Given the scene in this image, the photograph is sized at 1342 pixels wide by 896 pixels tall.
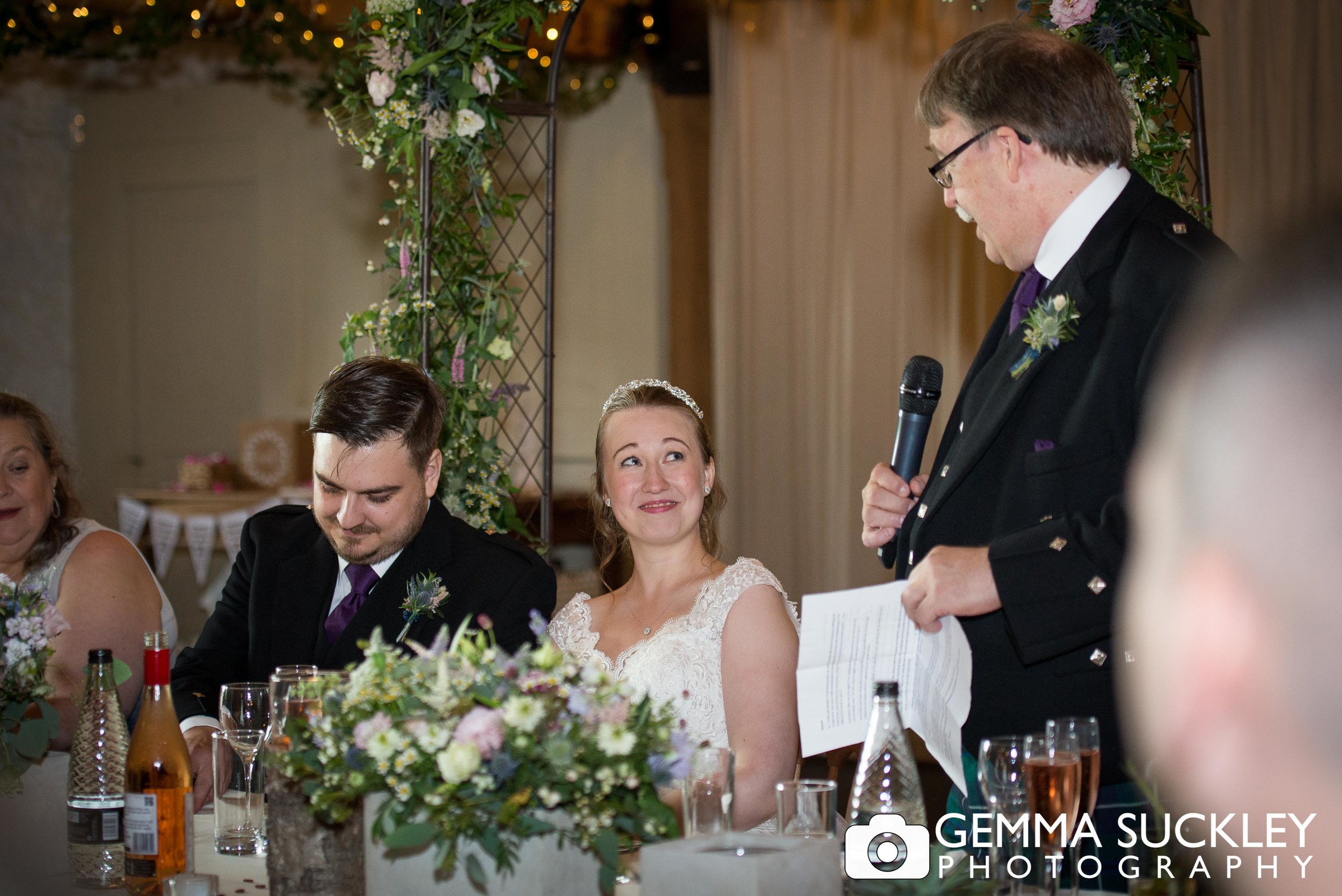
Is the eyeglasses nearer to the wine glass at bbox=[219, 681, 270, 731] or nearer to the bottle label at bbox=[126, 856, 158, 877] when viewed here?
the wine glass at bbox=[219, 681, 270, 731]

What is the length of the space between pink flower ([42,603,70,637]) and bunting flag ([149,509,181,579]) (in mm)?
5068

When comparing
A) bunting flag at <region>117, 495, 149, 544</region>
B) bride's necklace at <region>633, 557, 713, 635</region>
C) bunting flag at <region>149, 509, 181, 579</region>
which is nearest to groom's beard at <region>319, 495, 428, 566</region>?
bride's necklace at <region>633, 557, 713, 635</region>

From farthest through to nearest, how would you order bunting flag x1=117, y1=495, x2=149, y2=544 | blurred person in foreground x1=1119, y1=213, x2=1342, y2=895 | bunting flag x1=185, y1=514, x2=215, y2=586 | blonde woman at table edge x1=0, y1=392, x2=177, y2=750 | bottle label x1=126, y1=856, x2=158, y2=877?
bunting flag x1=117, y1=495, x2=149, y2=544 → bunting flag x1=185, y1=514, x2=215, y2=586 → blonde woman at table edge x1=0, y1=392, x2=177, y2=750 → bottle label x1=126, y1=856, x2=158, y2=877 → blurred person in foreground x1=1119, y1=213, x2=1342, y2=895

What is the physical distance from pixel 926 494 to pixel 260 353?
6.28 m

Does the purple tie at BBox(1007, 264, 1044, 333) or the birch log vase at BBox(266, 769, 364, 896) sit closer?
the birch log vase at BBox(266, 769, 364, 896)

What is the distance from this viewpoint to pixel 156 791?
157 cm

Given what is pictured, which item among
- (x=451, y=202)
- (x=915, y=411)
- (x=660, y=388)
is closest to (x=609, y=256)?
(x=451, y=202)

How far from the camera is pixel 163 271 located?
7.55m

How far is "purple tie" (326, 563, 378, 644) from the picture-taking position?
8.20ft

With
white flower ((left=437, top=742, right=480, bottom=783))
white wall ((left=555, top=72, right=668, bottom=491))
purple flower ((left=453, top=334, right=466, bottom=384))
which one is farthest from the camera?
white wall ((left=555, top=72, right=668, bottom=491))

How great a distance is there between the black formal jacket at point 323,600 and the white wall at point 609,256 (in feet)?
14.2

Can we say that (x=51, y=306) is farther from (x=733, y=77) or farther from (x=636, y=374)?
(x=733, y=77)

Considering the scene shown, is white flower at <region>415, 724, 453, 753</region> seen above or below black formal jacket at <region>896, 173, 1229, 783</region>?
below

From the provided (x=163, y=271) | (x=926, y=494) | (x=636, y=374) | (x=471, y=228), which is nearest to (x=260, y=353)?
(x=163, y=271)
